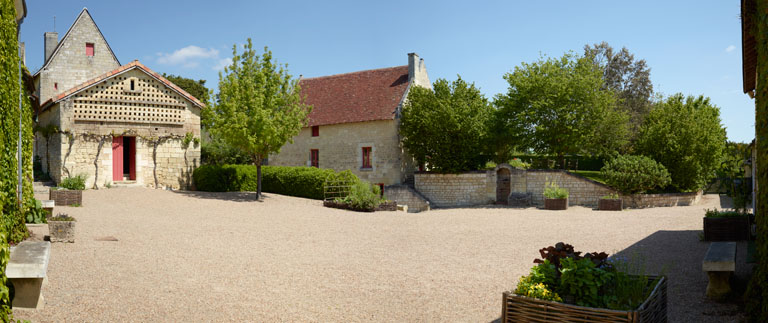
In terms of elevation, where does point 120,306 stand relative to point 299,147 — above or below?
below

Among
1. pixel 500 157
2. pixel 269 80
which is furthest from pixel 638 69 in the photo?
pixel 269 80

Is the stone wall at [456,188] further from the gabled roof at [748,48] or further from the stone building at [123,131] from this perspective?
the gabled roof at [748,48]

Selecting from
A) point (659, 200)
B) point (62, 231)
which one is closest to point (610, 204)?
point (659, 200)

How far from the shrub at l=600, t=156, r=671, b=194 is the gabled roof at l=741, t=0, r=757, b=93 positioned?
11645mm

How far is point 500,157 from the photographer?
26719mm

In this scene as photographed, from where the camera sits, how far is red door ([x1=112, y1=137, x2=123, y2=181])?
19.9 metres

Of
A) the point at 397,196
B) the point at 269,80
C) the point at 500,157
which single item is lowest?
the point at 397,196

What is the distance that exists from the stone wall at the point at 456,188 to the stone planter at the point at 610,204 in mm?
5598

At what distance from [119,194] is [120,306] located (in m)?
13.3

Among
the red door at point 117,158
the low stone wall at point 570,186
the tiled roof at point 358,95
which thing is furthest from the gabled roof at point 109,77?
the low stone wall at point 570,186

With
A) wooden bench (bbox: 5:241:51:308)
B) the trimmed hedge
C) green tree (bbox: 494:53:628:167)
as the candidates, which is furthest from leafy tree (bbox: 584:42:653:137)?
wooden bench (bbox: 5:241:51:308)

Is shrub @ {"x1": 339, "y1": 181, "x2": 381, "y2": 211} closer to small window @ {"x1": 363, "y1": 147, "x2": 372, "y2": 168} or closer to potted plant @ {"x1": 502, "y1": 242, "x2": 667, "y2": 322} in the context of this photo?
small window @ {"x1": 363, "y1": 147, "x2": 372, "y2": 168}

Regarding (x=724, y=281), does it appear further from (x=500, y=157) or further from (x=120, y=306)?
(x=500, y=157)

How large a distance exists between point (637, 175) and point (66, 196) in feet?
67.6
